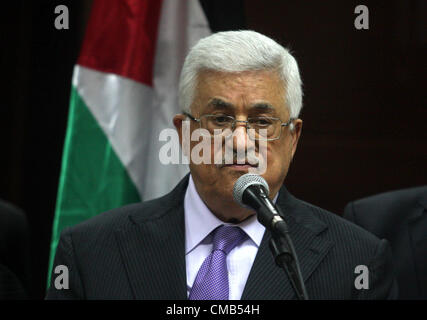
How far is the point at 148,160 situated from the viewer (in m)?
2.80

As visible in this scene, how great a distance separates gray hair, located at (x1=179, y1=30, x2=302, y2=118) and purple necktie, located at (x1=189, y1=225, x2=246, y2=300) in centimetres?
36

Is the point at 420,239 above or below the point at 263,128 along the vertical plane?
below

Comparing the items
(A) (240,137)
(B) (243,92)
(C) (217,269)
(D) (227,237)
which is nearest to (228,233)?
(D) (227,237)

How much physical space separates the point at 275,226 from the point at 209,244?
2.00 feet

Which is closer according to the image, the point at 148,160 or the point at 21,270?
the point at 21,270

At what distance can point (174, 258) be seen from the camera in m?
1.84

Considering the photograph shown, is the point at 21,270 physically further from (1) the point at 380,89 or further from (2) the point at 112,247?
(1) the point at 380,89

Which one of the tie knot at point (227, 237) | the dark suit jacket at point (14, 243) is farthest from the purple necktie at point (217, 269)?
the dark suit jacket at point (14, 243)

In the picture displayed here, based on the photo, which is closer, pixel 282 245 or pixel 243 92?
pixel 282 245

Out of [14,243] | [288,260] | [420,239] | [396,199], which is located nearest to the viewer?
[288,260]

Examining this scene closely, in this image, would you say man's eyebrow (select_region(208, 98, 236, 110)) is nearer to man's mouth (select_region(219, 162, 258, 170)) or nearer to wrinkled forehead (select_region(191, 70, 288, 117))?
wrinkled forehead (select_region(191, 70, 288, 117))

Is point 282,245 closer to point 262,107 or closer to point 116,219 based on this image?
point 262,107
